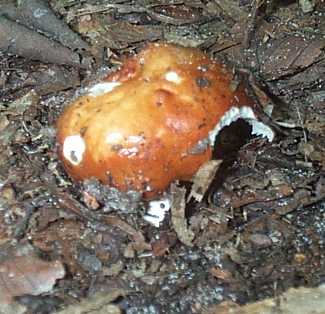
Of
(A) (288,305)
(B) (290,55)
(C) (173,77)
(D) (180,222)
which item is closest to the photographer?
(A) (288,305)

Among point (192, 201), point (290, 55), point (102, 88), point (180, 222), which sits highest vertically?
point (290, 55)

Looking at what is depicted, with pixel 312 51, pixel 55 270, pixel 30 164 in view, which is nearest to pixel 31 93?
pixel 30 164

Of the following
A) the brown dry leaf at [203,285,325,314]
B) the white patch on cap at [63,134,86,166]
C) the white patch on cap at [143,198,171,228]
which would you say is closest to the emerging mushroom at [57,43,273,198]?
the white patch on cap at [63,134,86,166]

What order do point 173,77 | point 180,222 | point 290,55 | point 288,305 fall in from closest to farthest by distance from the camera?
point 288,305 < point 173,77 < point 180,222 < point 290,55

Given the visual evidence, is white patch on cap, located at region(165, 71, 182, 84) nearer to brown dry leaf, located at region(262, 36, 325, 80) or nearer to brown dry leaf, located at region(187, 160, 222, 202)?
brown dry leaf, located at region(187, 160, 222, 202)

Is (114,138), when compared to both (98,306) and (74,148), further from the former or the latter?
(98,306)

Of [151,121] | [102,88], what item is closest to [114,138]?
[151,121]
